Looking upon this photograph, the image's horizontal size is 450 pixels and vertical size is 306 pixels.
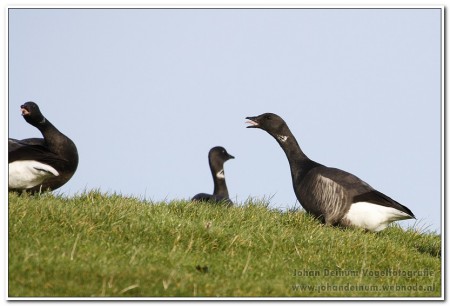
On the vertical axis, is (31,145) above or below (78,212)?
above

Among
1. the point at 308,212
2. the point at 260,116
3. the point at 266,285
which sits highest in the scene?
the point at 260,116

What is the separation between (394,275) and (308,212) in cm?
355

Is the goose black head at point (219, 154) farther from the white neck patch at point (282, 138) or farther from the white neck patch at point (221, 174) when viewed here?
the white neck patch at point (282, 138)

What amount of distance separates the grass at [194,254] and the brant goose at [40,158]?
1.50ft

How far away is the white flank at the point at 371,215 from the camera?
14.4 meters

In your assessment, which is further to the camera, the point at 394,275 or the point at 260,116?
the point at 260,116

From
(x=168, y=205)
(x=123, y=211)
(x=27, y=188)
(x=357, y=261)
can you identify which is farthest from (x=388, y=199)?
(x=27, y=188)

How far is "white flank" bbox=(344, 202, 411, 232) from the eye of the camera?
14.4m

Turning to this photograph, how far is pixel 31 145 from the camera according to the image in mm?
14398

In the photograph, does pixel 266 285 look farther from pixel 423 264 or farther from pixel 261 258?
pixel 423 264

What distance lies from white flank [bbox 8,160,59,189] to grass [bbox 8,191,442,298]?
41cm

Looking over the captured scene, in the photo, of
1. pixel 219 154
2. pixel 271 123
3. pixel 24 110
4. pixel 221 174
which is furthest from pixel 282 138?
pixel 24 110

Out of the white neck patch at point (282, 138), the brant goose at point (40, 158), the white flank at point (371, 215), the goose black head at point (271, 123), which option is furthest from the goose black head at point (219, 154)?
the white flank at point (371, 215)

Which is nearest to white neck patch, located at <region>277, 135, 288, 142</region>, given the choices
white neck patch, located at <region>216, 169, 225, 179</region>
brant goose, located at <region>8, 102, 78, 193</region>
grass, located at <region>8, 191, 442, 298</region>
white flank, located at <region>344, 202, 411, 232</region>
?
grass, located at <region>8, 191, 442, 298</region>
